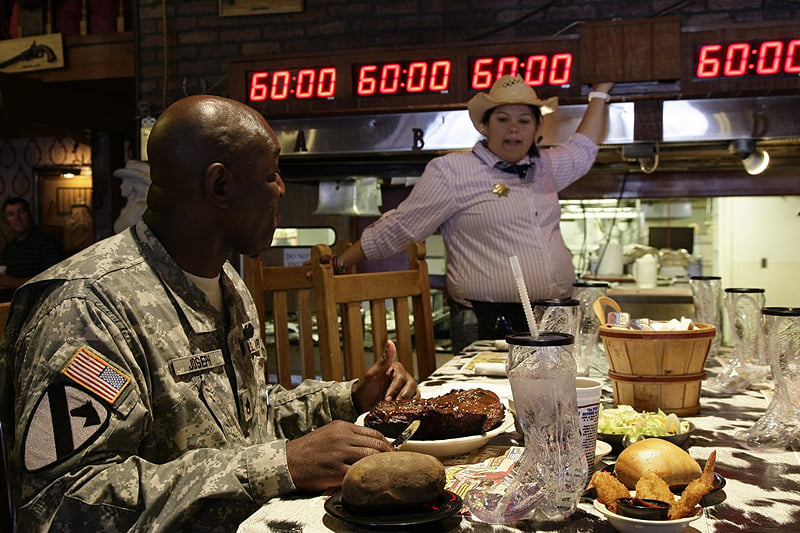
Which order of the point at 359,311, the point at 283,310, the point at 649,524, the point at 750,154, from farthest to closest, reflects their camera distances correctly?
the point at 750,154
the point at 283,310
the point at 359,311
the point at 649,524

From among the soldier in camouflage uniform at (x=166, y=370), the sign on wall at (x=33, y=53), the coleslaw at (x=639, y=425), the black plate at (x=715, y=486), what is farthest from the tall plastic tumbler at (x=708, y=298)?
the sign on wall at (x=33, y=53)

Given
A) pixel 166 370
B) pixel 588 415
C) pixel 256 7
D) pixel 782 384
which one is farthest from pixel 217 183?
pixel 256 7

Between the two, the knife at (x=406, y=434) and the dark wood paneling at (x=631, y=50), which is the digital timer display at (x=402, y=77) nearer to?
the dark wood paneling at (x=631, y=50)

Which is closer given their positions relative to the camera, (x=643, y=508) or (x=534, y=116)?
(x=643, y=508)

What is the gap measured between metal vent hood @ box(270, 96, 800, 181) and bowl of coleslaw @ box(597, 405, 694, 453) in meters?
2.59

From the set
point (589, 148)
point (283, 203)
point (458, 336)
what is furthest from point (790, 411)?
point (283, 203)

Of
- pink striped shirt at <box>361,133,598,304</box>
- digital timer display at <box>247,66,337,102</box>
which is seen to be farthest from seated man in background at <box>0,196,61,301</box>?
pink striped shirt at <box>361,133,598,304</box>

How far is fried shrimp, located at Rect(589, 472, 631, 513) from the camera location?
3.44ft

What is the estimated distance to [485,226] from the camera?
3.43 metres

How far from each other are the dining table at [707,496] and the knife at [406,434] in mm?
84

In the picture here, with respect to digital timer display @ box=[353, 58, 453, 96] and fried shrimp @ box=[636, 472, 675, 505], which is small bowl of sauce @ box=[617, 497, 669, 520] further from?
digital timer display @ box=[353, 58, 453, 96]

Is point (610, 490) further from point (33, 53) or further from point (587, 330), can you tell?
point (33, 53)

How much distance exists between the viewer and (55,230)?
30.0 feet

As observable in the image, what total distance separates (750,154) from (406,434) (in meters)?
3.39
